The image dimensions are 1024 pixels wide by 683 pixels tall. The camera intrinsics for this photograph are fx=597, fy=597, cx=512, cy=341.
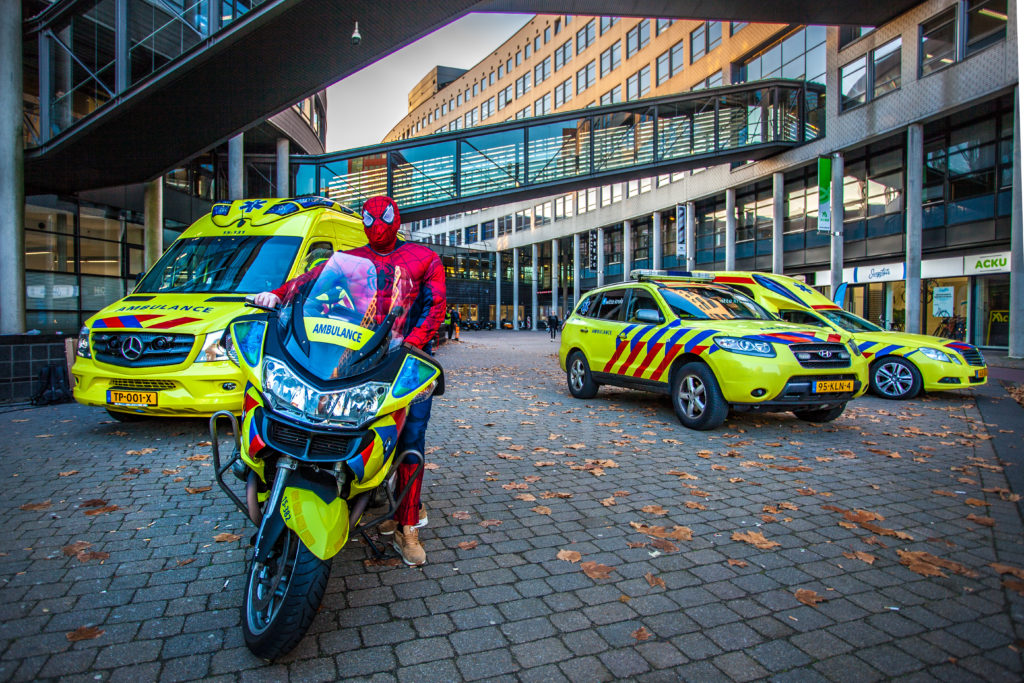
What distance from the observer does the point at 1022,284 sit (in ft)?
60.1

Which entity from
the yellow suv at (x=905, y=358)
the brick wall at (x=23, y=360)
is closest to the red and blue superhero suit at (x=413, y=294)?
the yellow suv at (x=905, y=358)

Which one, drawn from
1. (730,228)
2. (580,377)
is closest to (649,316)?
(580,377)

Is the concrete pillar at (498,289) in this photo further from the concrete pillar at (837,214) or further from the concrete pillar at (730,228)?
the concrete pillar at (837,214)

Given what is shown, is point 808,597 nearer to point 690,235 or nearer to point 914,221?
point 914,221

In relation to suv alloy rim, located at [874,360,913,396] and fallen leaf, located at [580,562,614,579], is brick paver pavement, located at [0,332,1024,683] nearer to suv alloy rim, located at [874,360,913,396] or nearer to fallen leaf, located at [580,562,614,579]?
fallen leaf, located at [580,562,614,579]

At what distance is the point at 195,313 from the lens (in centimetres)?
612

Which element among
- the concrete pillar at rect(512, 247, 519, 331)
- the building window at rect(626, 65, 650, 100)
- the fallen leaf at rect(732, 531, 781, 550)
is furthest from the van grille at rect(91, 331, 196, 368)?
the concrete pillar at rect(512, 247, 519, 331)

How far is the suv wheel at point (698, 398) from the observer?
6.83m

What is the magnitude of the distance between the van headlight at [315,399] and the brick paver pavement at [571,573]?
951 millimetres

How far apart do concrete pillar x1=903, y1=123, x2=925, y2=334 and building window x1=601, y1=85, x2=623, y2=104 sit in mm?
25981

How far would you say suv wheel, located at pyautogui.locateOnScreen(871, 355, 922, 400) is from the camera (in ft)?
32.8

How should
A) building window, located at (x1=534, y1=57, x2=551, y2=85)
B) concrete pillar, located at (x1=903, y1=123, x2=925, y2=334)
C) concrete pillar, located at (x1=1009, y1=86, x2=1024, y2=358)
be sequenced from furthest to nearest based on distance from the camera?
building window, located at (x1=534, y1=57, x2=551, y2=85) < concrete pillar, located at (x1=903, y1=123, x2=925, y2=334) < concrete pillar, located at (x1=1009, y1=86, x2=1024, y2=358)

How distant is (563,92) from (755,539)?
55742 mm

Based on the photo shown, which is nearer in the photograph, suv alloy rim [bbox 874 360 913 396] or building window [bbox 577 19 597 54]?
suv alloy rim [bbox 874 360 913 396]
